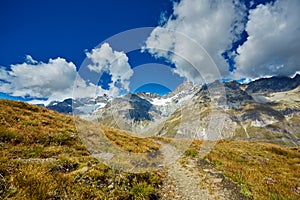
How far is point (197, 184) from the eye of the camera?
35.0ft

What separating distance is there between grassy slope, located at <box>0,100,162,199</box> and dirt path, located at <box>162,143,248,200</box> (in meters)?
1.05

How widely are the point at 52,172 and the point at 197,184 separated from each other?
824cm

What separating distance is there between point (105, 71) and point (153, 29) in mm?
5246

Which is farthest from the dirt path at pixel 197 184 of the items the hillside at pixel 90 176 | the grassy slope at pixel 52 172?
the grassy slope at pixel 52 172

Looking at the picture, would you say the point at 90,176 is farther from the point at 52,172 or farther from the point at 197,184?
the point at 197,184

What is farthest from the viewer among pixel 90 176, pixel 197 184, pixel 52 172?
pixel 197 184

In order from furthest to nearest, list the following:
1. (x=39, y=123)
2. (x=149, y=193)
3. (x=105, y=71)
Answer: (x=39, y=123) → (x=105, y=71) → (x=149, y=193)

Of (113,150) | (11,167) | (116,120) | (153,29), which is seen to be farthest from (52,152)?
(153,29)

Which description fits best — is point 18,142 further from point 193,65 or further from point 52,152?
point 193,65

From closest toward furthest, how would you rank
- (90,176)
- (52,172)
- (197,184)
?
1. (52,172)
2. (90,176)
3. (197,184)

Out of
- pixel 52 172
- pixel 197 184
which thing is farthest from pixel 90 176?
pixel 197 184

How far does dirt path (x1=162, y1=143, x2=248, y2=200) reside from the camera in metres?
9.16

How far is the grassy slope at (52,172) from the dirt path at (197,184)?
1.05 meters

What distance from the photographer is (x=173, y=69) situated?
15953mm
